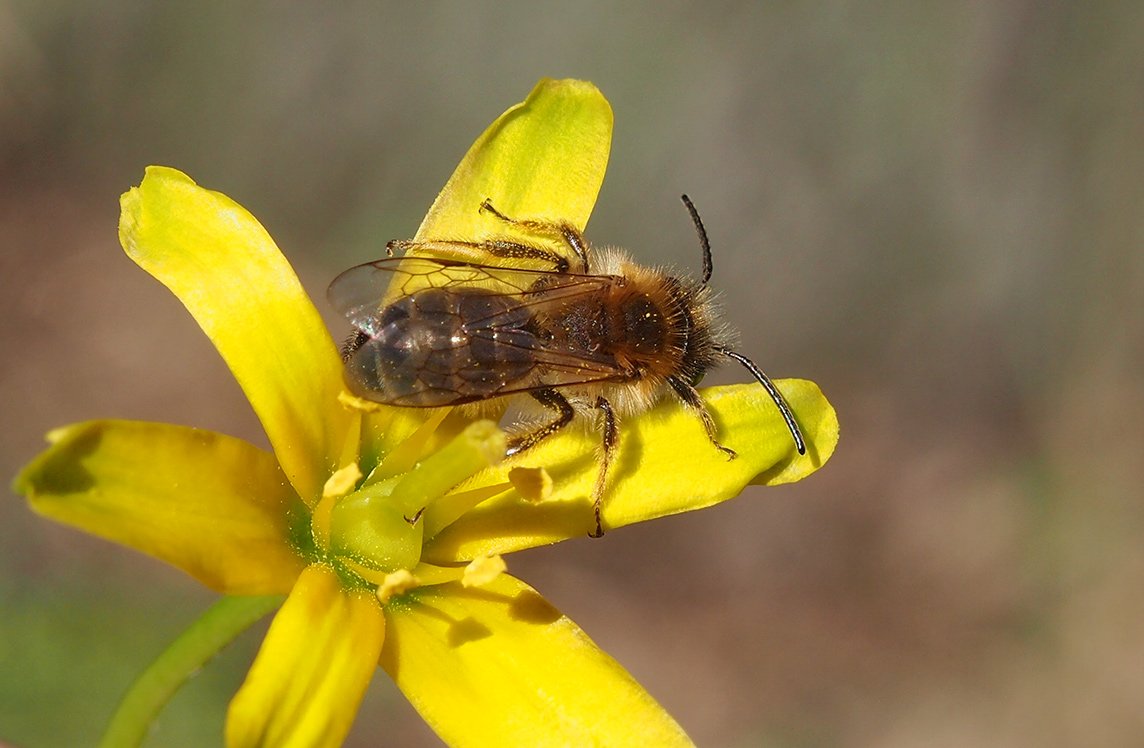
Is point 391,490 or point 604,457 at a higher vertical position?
point 604,457

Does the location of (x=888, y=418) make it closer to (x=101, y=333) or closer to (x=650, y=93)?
(x=650, y=93)

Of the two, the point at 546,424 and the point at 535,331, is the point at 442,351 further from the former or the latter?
the point at 546,424

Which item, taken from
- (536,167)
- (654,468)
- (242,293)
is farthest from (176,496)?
(536,167)

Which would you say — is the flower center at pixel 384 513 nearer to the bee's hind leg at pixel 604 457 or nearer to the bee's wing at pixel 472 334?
the bee's wing at pixel 472 334

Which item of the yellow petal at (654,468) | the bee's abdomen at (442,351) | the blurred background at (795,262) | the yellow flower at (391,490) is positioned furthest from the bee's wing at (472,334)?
the blurred background at (795,262)

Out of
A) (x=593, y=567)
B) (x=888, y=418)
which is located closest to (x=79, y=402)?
(x=593, y=567)
